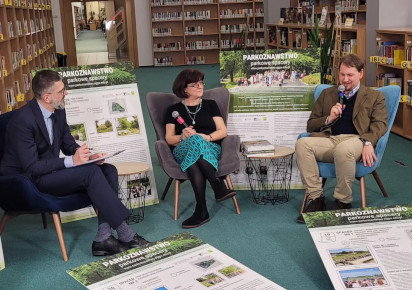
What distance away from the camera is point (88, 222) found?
4.37 metres

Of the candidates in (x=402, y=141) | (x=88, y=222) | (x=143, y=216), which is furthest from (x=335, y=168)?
(x=402, y=141)

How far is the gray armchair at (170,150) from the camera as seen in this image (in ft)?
13.9

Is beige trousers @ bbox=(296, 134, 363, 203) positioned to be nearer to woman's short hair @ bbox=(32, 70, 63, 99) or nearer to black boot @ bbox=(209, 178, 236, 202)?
black boot @ bbox=(209, 178, 236, 202)

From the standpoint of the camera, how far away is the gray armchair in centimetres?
423

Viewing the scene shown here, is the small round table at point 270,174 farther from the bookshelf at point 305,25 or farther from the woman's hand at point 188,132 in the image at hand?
the bookshelf at point 305,25

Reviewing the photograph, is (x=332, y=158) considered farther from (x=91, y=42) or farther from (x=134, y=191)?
(x=91, y=42)

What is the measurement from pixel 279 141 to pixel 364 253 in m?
2.04

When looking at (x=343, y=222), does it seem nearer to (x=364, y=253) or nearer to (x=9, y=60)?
(x=364, y=253)

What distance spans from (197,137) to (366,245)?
1.68m

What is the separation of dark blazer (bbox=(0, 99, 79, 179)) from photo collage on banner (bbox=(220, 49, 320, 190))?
1645 mm

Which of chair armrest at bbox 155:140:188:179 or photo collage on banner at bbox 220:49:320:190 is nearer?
chair armrest at bbox 155:140:188:179

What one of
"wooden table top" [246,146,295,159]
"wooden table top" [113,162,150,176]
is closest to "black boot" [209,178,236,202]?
"wooden table top" [246,146,295,159]

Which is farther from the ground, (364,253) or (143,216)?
(364,253)

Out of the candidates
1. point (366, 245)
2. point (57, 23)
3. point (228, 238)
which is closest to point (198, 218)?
point (228, 238)
